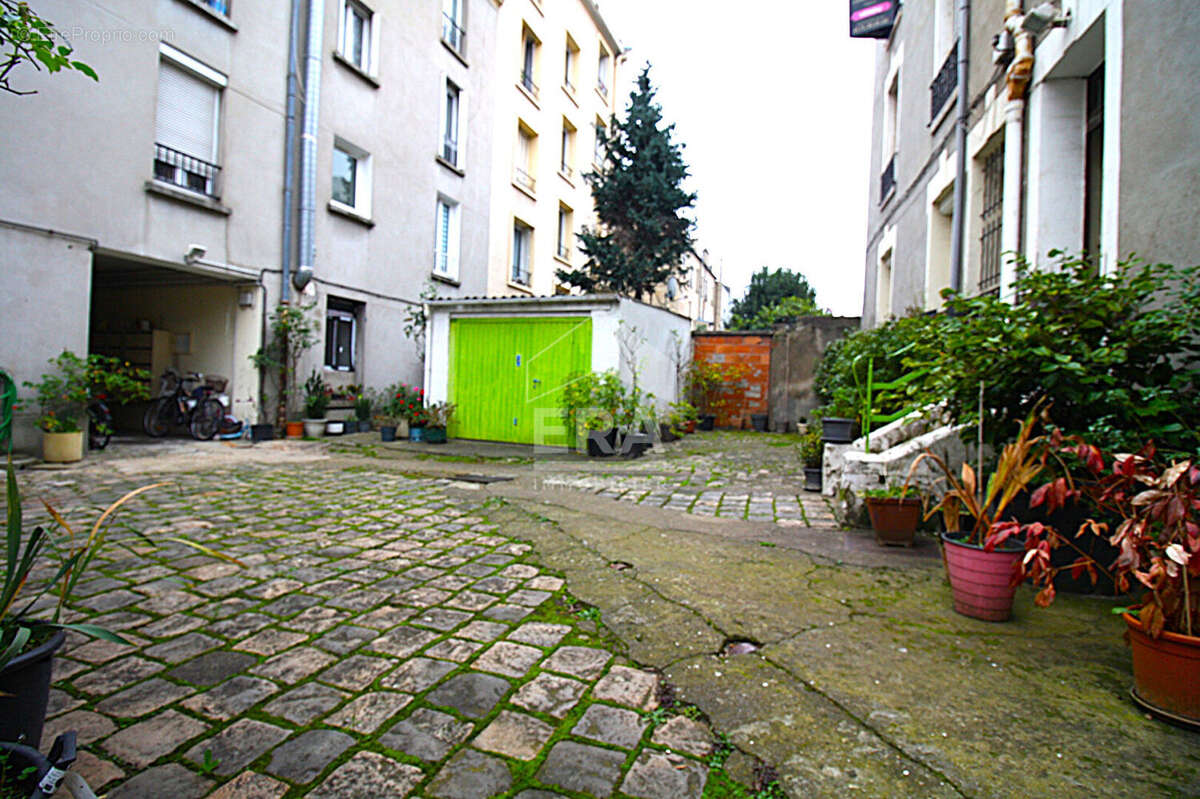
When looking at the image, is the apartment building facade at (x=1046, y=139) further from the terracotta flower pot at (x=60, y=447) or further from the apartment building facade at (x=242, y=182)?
the terracotta flower pot at (x=60, y=447)

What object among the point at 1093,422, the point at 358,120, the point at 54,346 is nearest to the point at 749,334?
the point at 358,120

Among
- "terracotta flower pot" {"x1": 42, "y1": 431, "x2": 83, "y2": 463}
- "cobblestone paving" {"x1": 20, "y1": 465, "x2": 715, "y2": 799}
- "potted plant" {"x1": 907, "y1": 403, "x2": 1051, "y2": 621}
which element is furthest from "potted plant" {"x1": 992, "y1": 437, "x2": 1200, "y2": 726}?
"terracotta flower pot" {"x1": 42, "y1": 431, "x2": 83, "y2": 463}

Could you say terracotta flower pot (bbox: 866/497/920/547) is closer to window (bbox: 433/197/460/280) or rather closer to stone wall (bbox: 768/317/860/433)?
stone wall (bbox: 768/317/860/433)

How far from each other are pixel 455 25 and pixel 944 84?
36.7 ft

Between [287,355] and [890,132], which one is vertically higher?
[890,132]

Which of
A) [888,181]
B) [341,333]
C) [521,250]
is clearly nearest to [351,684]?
[341,333]

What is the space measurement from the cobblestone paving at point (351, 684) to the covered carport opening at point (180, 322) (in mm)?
6764

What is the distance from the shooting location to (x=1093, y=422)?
317 cm

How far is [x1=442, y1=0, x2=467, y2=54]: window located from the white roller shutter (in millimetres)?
6366

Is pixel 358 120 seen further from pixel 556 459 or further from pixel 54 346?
pixel 556 459

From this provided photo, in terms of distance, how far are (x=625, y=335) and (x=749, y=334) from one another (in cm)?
522

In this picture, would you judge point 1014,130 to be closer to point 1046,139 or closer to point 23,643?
point 1046,139

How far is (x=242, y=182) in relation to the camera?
9.45 meters

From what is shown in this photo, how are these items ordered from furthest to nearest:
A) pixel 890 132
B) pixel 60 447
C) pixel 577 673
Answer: pixel 890 132 → pixel 60 447 → pixel 577 673
